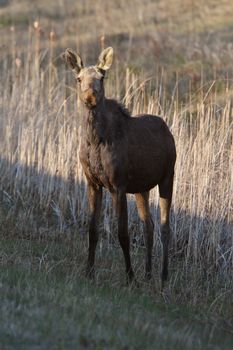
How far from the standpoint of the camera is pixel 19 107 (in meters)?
13.6

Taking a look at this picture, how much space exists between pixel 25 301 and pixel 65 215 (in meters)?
5.13

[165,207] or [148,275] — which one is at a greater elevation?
[165,207]

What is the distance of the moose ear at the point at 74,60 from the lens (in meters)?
8.77

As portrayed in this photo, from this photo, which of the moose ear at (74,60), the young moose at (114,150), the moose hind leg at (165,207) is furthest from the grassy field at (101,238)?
the moose ear at (74,60)

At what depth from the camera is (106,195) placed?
464 inches

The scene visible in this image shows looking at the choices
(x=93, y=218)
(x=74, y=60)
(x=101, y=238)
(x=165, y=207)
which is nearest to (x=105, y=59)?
(x=74, y=60)

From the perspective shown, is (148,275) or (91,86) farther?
(148,275)

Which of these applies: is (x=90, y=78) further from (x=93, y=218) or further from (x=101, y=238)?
(x=101, y=238)

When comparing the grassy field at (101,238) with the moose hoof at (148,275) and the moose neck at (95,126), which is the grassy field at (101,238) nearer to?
the moose hoof at (148,275)

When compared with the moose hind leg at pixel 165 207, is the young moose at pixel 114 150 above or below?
above

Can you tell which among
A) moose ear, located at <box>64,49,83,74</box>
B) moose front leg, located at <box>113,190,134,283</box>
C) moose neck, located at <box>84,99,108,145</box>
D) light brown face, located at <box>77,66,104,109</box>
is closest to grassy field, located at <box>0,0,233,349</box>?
moose front leg, located at <box>113,190,134,283</box>

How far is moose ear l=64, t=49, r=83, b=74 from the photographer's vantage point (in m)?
8.77

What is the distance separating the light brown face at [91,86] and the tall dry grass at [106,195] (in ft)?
4.81

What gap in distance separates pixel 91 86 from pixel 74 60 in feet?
1.84
